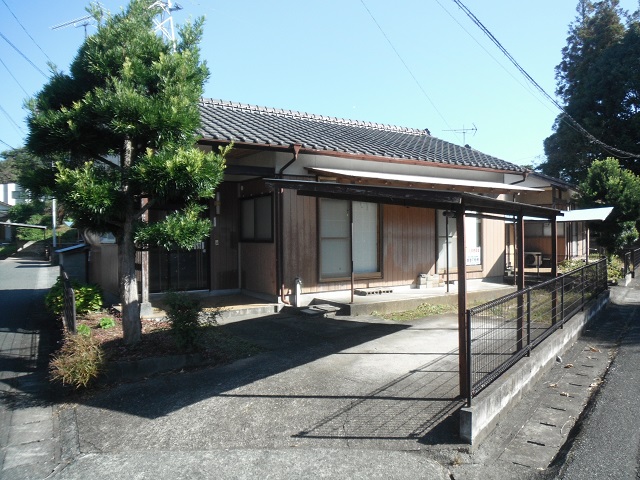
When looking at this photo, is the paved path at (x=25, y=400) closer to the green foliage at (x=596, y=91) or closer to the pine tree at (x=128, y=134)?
the pine tree at (x=128, y=134)

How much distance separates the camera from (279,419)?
4477 millimetres

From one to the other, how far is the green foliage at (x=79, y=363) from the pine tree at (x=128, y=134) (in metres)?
0.99

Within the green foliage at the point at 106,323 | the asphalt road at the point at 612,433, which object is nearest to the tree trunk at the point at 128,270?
the green foliage at the point at 106,323

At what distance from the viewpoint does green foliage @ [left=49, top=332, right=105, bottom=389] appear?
200 inches

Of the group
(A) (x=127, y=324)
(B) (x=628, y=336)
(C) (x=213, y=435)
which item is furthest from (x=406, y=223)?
(C) (x=213, y=435)

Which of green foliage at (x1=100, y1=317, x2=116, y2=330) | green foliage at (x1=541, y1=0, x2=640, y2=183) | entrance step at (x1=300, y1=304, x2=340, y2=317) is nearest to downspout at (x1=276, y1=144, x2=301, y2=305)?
entrance step at (x1=300, y1=304, x2=340, y2=317)

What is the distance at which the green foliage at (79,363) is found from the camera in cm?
509

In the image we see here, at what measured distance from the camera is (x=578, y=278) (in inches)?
345

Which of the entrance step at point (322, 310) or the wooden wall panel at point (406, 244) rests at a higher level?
the wooden wall panel at point (406, 244)

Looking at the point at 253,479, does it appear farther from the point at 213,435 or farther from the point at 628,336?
the point at 628,336

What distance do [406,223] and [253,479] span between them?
8.87 meters

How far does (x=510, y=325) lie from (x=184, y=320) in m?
4.07

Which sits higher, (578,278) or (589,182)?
(589,182)

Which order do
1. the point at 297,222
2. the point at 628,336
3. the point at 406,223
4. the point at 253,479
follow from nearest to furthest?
the point at 253,479
the point at 628,336
the point at 297,222
the point at 406,223
